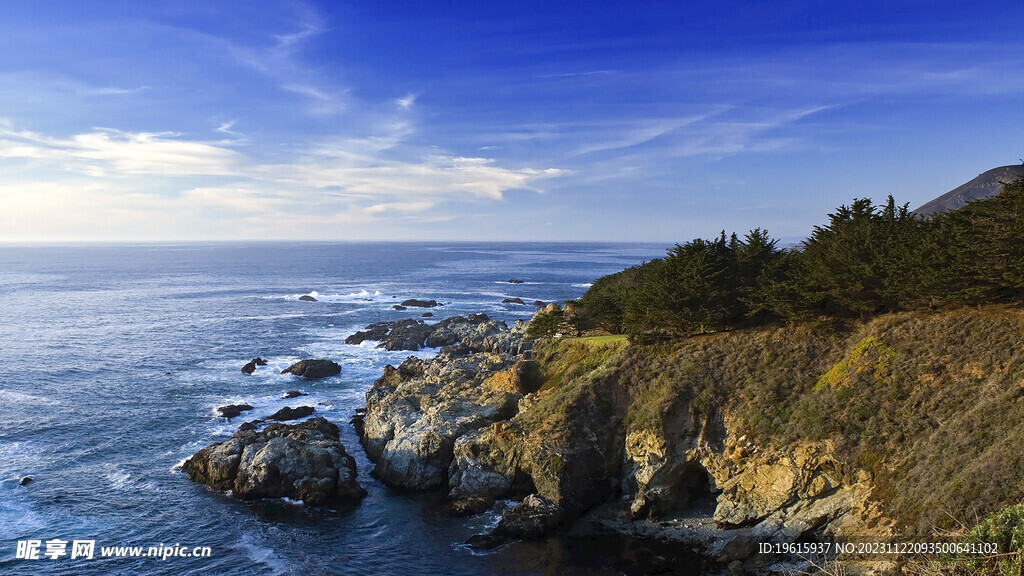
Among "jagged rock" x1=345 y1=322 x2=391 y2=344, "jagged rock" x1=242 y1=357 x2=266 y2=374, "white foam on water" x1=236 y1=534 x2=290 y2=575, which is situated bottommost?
"white foam on water" x1=236 y1=534 x2=290 y2=575

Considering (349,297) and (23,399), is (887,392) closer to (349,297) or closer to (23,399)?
(23,399)

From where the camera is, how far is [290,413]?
52281 millimetres

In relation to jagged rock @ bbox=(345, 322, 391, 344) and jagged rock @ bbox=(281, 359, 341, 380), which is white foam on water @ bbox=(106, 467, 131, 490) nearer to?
jagged rock @ bbox=(281, 359, 341, 380)

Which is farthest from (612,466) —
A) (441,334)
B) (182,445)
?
(441,334)

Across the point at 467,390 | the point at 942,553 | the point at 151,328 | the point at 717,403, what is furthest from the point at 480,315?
the point at 942,553

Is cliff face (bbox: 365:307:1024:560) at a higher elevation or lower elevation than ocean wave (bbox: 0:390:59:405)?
higher

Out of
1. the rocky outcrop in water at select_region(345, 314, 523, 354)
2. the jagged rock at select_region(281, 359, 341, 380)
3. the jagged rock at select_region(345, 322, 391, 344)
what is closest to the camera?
the jagged rock at select_region(281, 359, 341, 380)

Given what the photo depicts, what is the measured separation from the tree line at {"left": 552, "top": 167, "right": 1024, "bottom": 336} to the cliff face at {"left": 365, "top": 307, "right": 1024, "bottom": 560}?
1.63 meters

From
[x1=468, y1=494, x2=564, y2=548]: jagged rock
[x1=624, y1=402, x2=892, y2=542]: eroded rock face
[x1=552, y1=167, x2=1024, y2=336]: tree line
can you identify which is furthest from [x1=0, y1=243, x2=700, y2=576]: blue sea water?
[x1=552, y1=167, x2=1024, y2=336]: tree line

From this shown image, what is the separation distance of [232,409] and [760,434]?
154 feet

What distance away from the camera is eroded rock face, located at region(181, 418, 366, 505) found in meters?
37.4

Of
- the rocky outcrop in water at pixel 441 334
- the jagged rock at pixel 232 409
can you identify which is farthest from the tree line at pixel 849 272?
the jagged rock at pixel 232 409

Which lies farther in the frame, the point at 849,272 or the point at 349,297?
the point at 349,297

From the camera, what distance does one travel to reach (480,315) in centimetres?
9662
